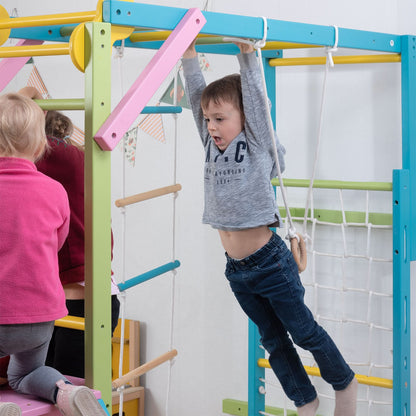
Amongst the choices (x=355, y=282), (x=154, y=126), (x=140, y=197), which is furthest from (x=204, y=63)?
(x=355, y=282)

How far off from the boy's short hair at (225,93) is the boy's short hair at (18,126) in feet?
1.60

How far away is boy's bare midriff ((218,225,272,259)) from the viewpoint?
6.61 feet

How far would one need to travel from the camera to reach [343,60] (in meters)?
2.39

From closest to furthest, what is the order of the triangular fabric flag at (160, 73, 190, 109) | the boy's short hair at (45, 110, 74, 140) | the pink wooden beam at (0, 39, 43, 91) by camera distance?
1. the boy's short hair at (45, 110, 74, 140)
2. the pink wooden beam at (0, 39, 43, 91)
3. the triangular fabric flag at (160, 73, 190, 109)

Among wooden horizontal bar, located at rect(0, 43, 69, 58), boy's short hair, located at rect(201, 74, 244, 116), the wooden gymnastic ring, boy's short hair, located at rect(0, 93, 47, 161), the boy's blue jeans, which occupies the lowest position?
the boy's blue jeans

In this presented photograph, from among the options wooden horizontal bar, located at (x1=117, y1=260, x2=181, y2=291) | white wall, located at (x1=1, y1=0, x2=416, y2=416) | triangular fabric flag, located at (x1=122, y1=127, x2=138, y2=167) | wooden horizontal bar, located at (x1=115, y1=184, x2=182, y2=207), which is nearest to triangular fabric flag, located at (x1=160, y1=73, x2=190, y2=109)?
white wall, located at (x1=1, y1=0, x2=416, y2=416)

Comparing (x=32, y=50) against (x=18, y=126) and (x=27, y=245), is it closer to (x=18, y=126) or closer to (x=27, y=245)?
(x=18, y=126)

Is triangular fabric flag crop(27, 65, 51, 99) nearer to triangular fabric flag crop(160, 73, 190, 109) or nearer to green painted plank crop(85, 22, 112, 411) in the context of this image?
triangular fabric flag crop(160, 73, 190, 109)

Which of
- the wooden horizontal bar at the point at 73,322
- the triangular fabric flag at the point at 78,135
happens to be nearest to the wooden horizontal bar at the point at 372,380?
the wooden horizontal bar at the point at 73,322

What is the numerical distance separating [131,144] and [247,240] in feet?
4.58

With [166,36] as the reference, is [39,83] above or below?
above

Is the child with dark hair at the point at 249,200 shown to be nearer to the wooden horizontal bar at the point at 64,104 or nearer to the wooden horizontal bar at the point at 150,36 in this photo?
the wooden horizontal bar at the point at 150,36

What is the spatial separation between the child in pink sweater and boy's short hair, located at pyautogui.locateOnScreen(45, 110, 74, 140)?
15.6 inches

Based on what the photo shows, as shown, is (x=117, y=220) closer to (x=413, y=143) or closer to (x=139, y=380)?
(x=139, y=380)
